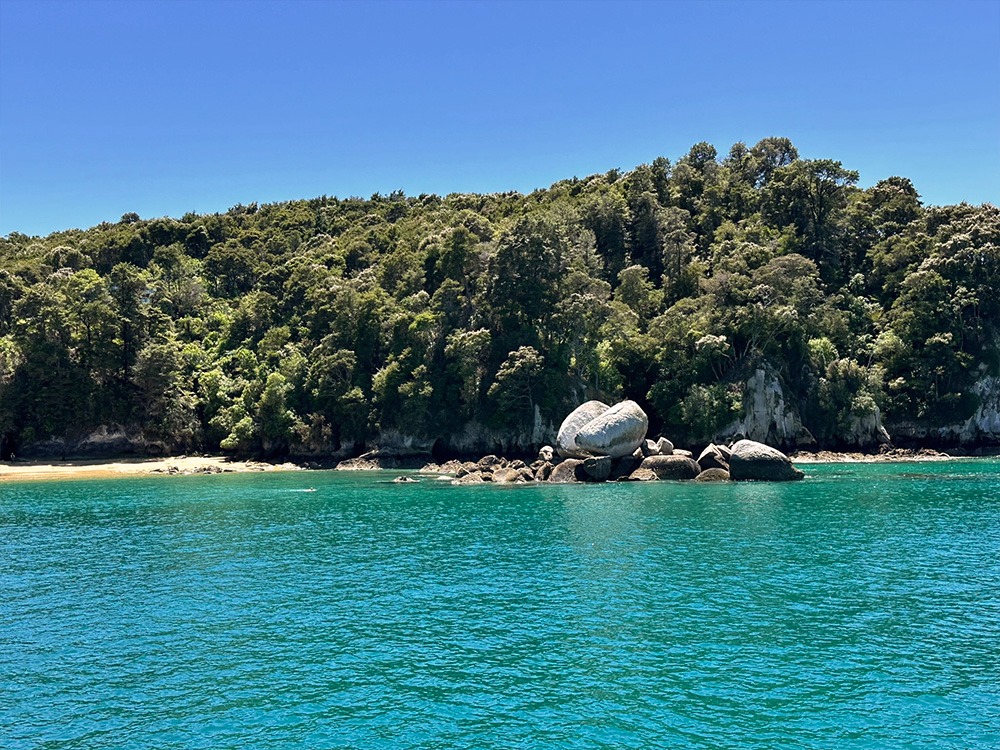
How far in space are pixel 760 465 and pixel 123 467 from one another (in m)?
59.1

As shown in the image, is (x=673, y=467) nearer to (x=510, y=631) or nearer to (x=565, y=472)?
(x=565, y=472)

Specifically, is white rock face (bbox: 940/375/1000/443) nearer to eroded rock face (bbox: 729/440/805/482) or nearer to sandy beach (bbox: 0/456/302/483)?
eroded rock face (bbox: 729/440/805/482)

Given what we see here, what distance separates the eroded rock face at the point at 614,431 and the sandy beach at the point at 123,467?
32595 mm

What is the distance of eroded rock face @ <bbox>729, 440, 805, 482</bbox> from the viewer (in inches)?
2032

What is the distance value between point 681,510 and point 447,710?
2668 cm

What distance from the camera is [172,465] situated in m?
71.0

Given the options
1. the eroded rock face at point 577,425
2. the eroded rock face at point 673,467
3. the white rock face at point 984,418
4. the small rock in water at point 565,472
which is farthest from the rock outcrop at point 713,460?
the white rock face at point 984,418

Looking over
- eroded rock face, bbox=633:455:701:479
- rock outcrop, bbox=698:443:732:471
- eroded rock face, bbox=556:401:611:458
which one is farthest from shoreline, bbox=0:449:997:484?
eroded rock face, bbox=633:455:701:479

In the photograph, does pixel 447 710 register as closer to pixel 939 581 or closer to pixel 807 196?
pixel 939 581

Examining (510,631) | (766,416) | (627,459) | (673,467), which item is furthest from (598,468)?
(510,631)

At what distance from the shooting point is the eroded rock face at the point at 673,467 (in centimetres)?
5431

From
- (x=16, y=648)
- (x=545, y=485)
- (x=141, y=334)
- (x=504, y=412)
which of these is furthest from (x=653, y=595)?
(x=141, y=334)

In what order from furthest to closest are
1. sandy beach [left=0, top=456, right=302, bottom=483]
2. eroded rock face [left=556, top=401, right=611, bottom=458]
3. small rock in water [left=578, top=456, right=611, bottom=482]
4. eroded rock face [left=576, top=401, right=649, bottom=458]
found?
sandy beach [left=0, top=456, right=302, bottom=483] → eroded rock face [left=556, top=401, right=611, bottom=458] → small rock in water [left=578, top=456, right=611, bottom=482] → eroded rock face [left=576, top=401, right=649, bottom=458]

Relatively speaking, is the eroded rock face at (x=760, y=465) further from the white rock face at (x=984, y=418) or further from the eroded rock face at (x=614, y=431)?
the white rock face at (x=984, y=418)
